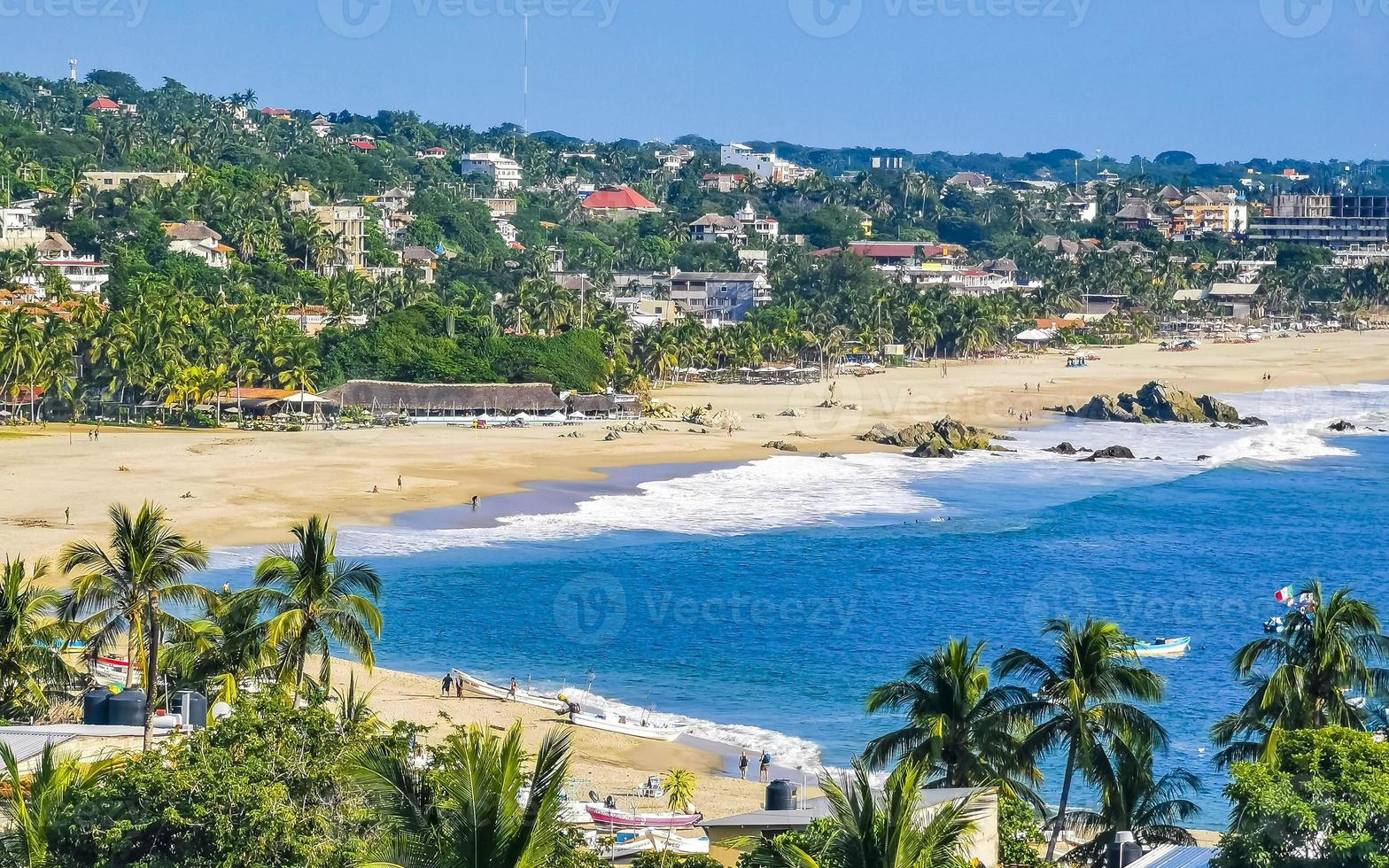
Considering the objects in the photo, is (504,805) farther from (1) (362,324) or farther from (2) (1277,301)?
(2) (1277,301)

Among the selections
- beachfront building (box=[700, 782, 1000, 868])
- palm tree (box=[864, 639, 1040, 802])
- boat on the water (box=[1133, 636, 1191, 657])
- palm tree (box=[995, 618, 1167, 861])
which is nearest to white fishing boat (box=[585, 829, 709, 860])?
beachfront building (box=[700, 782, 1000, 868])

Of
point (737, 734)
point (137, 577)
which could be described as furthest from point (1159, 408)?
point (137, 577)

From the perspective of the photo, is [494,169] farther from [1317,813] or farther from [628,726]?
[1317,813]

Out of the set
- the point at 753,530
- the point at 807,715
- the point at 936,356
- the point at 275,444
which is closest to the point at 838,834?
the point at 807,715

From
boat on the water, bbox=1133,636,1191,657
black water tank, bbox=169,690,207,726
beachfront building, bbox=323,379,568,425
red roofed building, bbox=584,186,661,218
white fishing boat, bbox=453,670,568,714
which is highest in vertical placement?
red roofed building, bbox=584,186,661,218

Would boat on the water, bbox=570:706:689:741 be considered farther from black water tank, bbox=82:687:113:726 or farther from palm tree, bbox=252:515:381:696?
black water tank, bbox=82:687:113:726

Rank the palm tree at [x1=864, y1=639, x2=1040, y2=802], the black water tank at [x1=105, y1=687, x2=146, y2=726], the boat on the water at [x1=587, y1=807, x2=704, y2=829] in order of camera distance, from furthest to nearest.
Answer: the boat on the water at [x1=587, y1=807, x2=704, y2=829] → the palm tree at [x1=864, y1=639, x2=1040, y2=802] → the black water tank at [x1=105, y1=687, x2=146, y2=726]
